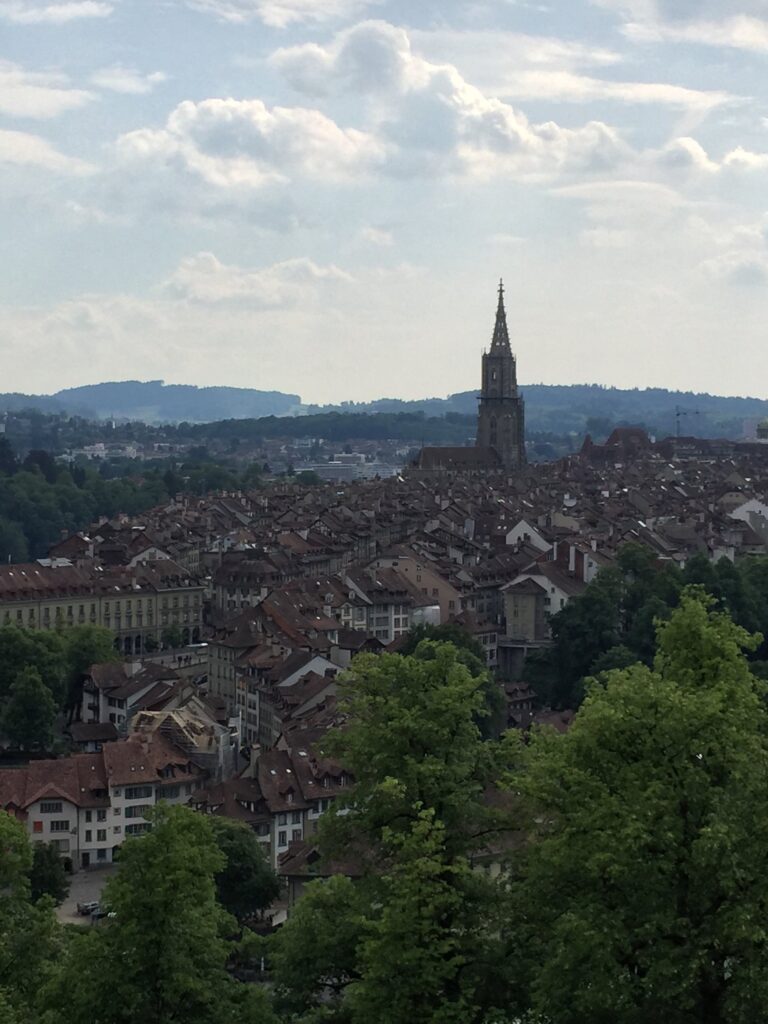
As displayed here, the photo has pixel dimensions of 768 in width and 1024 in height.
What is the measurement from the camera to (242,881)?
45406 mm

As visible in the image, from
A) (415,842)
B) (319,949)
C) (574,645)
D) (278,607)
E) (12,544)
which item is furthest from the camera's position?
(12,544)

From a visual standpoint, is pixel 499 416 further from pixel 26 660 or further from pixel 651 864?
pixel 651 864

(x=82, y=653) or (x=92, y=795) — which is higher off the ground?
(x=82, y=653)

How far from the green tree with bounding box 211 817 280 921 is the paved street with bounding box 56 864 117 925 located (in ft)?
11.2

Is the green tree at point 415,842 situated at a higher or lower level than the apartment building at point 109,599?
higher

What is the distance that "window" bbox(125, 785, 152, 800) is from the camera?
54625mm

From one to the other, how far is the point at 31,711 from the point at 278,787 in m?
15.6

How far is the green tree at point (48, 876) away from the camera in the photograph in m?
46.9

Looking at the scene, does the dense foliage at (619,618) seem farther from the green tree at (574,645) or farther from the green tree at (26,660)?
the green tree at (26,660)

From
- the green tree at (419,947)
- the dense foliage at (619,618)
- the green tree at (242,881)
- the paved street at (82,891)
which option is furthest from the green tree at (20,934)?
the dense foliage at (619,618)

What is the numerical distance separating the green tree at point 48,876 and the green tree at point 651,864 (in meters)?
23.1

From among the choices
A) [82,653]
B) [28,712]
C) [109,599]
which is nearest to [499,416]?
[109,599]

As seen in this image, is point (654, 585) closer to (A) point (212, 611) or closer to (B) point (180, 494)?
(A) point (212, 611)

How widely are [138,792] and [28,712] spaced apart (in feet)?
40.1
